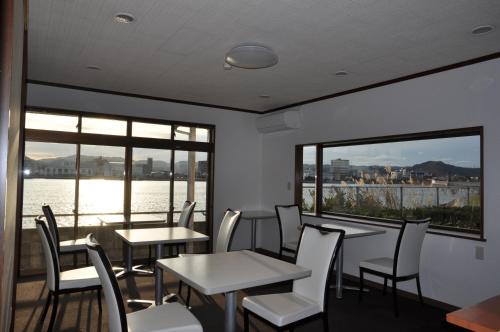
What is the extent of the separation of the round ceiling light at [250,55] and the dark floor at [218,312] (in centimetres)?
259

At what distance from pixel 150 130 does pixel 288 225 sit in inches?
108

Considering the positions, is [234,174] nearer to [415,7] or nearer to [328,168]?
[328,168]

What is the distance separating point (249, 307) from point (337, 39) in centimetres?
253

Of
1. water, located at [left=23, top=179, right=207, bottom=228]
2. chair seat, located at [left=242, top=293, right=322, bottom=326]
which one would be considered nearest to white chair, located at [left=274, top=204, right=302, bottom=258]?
water, located at [left=23, top=179, right=207, bottom=228]

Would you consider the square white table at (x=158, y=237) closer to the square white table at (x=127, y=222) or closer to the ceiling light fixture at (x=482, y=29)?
the square white table at (x=127, y=222)

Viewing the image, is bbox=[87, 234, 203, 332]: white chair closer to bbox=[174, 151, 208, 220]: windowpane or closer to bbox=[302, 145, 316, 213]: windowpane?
bbox=[174, 151, 208, 220]: windowpane

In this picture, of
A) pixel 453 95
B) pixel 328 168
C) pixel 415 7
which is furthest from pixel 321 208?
pixel 415 7

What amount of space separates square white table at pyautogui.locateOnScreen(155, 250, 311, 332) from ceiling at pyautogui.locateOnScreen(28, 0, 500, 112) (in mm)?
2020

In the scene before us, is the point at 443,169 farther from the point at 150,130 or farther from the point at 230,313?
the point at 150,130

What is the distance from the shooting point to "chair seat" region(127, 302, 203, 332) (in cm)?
219

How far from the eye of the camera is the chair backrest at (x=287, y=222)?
5.16 meters

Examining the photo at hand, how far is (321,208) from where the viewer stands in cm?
589

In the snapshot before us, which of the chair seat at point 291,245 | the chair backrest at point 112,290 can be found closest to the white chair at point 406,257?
the chair seat at point 291,245

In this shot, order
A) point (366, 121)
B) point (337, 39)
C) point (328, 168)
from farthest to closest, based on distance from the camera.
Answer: point (328, 168), point (366, 121), point (337, 39)
